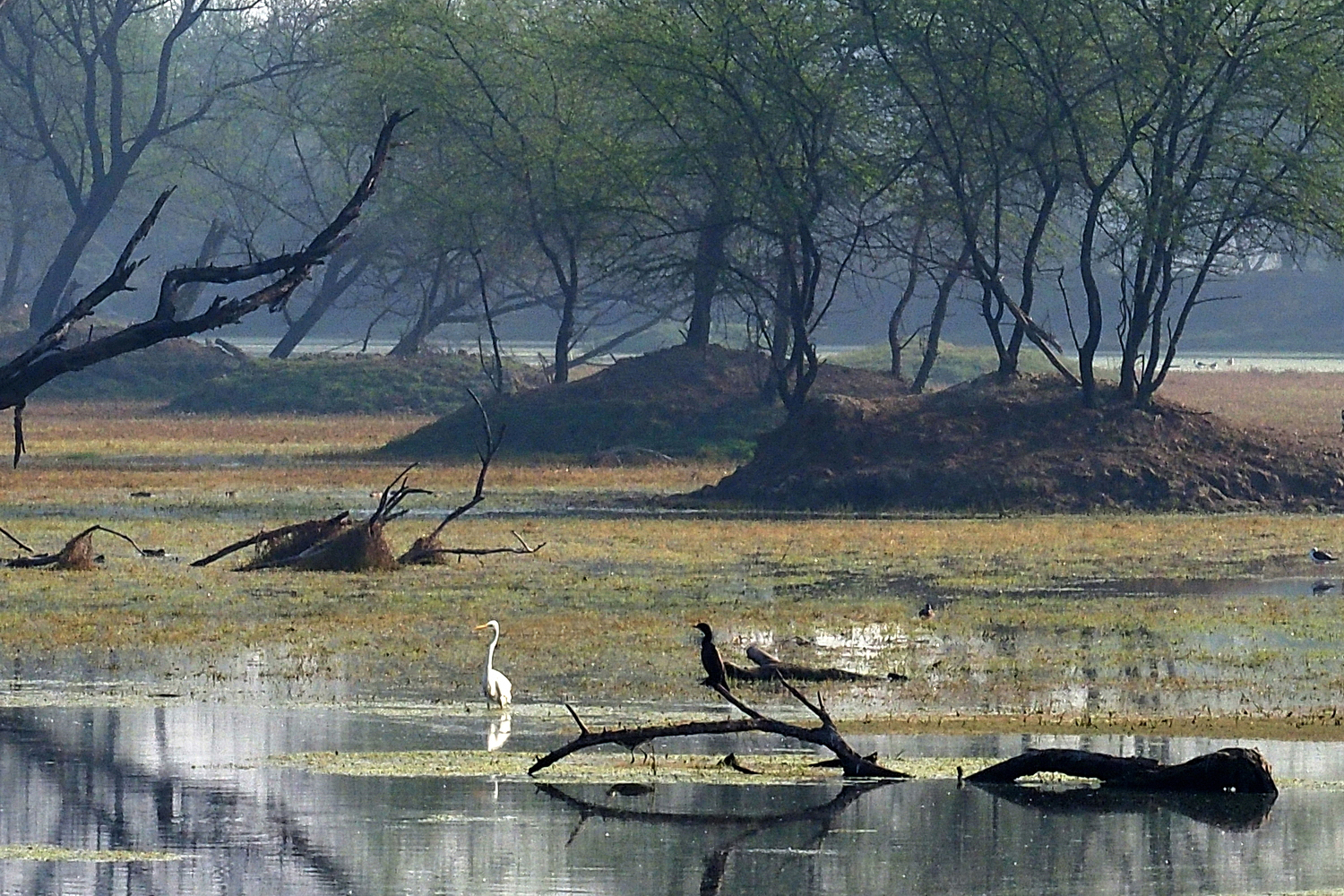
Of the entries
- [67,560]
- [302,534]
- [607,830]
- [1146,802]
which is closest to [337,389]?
[302,534]

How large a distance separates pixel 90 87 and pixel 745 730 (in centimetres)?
5478

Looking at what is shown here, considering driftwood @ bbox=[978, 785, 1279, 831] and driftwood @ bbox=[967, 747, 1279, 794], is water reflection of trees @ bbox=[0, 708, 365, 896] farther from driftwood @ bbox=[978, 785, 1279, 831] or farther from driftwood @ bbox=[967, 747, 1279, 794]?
driftwood @ bbox=[967, 747, 1279, 794]

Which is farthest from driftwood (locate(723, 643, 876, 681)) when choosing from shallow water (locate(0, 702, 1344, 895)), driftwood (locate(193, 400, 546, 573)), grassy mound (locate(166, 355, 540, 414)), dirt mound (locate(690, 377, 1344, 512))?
grassy mound (locate(166, 355, 540, 414))

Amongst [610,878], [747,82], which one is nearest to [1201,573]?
[610,878]

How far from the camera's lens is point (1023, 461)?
3341 centimetres

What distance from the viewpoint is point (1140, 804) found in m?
12.1

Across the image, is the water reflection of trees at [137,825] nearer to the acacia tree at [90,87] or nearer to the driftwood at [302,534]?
the driftwood at [302,534]

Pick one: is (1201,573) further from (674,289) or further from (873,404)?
(674,289)

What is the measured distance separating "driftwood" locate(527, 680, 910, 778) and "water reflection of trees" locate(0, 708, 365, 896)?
1.42m

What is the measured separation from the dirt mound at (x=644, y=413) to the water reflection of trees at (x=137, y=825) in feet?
94.3

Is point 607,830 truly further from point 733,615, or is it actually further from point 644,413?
point 644,413

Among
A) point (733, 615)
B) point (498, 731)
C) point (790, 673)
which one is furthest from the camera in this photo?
point (733, 615)

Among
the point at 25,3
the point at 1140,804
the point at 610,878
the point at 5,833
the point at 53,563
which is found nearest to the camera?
the point at 610,878

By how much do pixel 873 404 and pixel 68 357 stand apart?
25.6 meters
